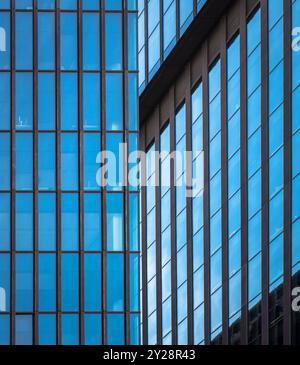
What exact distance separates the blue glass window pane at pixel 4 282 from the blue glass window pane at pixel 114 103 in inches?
274

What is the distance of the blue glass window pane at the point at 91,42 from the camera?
63625mm

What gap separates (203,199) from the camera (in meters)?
59.6

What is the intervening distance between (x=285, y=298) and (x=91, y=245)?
16732mm

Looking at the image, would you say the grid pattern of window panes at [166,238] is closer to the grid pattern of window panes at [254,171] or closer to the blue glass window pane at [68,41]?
the blue glass window pane at [68,41]

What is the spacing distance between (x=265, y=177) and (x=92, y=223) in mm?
13325

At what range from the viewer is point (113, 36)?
2512 inches

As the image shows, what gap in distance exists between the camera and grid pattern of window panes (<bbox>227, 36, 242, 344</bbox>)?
175 feet

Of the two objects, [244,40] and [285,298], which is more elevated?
[244,40]

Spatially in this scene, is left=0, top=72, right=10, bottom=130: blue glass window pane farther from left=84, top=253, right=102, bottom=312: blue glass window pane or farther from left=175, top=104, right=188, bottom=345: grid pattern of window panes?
left=175, top=104, right=188, bottom=345: grid pattern of window panes

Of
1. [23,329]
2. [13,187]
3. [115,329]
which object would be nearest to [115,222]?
[115,329]

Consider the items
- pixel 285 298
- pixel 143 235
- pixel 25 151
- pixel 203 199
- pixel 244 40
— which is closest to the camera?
pixel 285 298
